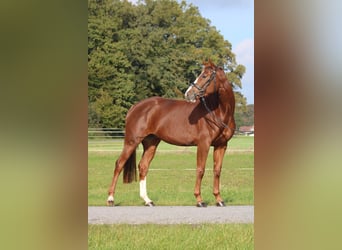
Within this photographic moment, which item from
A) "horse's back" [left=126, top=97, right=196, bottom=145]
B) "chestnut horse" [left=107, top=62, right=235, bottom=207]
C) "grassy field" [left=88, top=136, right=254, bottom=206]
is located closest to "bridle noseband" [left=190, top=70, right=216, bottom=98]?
"chestnut horse" [left=107, top=62, right=235, bottom=207]

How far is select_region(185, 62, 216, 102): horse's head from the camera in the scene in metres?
2.15

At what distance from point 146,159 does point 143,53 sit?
593 millimetres

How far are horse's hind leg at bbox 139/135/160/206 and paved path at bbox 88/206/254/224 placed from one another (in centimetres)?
12

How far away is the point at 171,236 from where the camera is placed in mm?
1838

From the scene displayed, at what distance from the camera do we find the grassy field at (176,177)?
6.93 feet

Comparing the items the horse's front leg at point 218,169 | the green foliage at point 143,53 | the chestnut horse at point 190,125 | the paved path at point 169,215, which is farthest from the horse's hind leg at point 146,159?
the horse's front leg at point 218,169

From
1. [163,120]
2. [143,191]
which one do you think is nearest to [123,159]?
[143,191]

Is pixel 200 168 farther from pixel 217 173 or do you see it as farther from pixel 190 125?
pixel 190 125

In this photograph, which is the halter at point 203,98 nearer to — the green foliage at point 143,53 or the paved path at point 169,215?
the green foliage at point 143,53
